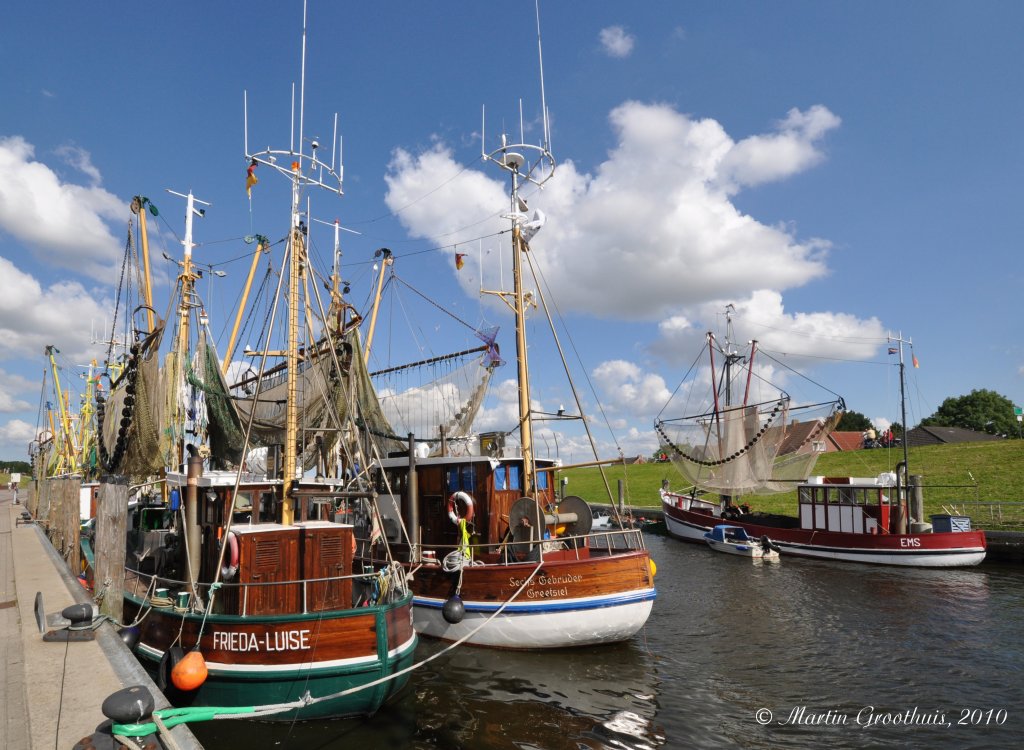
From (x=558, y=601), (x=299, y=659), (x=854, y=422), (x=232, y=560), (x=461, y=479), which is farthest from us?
(x=854, y=422)

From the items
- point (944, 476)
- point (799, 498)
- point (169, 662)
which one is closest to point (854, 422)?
point (944, 476)

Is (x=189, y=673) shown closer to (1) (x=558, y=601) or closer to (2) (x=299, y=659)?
(2) (x=299, y=659)

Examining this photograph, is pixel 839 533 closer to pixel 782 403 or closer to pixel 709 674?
pixel 782 403

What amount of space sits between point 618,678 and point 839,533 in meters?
22.0

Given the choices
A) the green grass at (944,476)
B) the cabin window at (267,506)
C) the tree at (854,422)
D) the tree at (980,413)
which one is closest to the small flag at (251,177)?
the cabin window at (267,506)

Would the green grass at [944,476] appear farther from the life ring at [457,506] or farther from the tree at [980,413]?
the tree at [980,413]

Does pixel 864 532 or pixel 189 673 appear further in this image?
pixel 864 532

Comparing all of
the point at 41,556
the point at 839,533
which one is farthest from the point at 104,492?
the point at 839,533

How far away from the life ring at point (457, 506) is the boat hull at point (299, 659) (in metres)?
6.52

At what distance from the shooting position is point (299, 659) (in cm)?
1112

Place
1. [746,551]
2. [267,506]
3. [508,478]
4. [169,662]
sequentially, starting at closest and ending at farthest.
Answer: [169,662]
[267,506]
[508,478]
[746,551]

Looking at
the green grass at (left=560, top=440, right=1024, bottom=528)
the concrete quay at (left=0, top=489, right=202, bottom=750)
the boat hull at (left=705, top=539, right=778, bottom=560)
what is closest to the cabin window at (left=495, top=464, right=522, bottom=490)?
the concrete quay at (left=0, top=489, right=202, bottom=750)

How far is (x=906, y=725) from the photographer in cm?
1190

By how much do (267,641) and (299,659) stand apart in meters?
0.66
